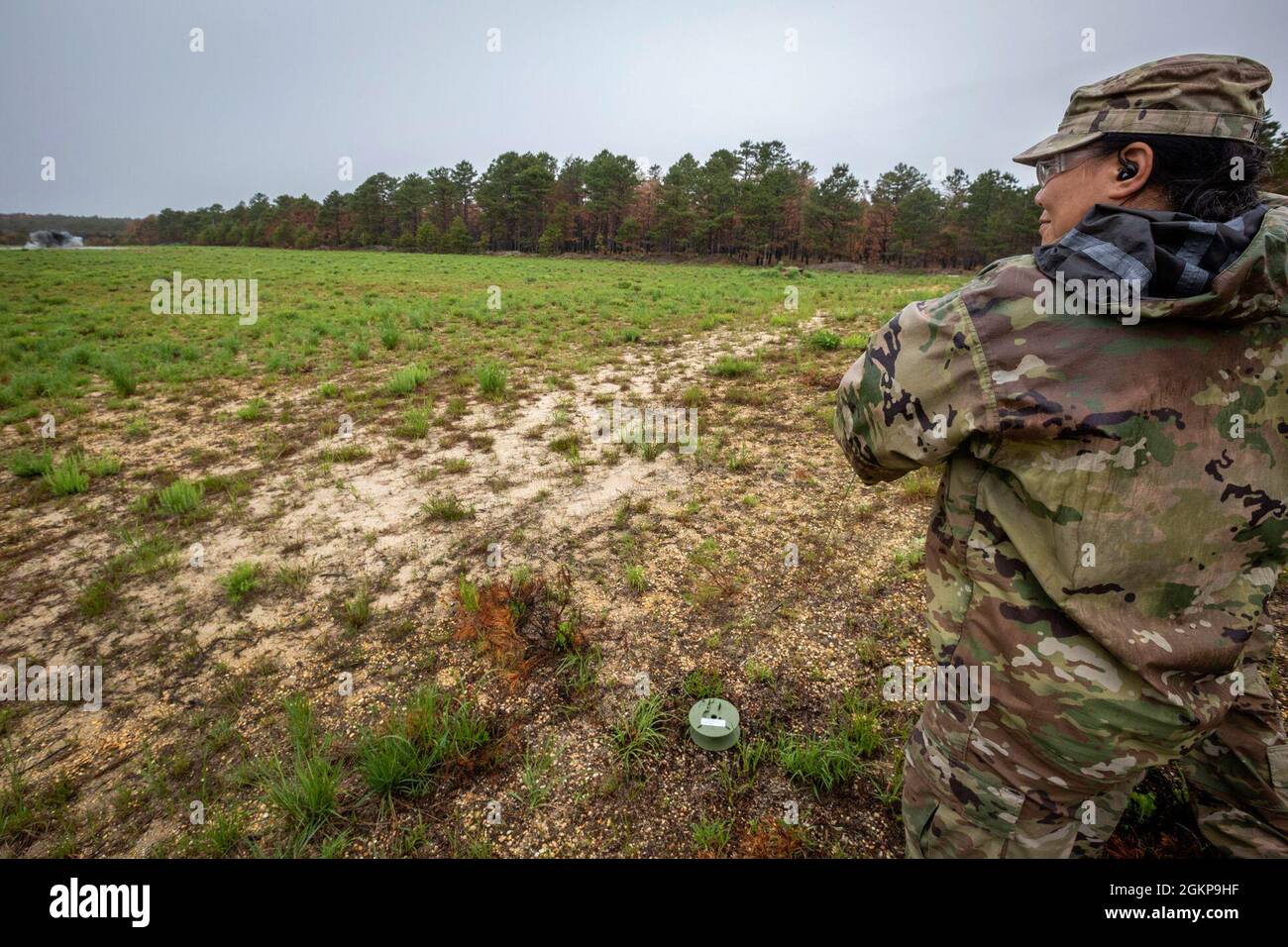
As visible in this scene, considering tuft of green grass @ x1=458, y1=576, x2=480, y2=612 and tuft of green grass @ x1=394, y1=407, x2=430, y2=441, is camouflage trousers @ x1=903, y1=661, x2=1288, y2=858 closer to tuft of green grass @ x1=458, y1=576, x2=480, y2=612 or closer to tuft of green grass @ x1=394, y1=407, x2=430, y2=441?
tuft of green grass @ x1=458, y1=576, x2=480, y2=612

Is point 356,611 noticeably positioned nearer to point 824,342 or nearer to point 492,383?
point 492,383

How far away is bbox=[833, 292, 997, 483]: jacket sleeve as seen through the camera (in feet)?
4.40

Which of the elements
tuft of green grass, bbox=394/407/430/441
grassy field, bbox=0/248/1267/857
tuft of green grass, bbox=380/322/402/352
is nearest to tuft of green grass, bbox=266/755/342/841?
grassy field, bbox=0/248/1267/857

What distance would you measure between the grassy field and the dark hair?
2.14 metres

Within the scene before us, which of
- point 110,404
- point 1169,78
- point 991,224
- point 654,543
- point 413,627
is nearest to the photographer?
point 1169,78

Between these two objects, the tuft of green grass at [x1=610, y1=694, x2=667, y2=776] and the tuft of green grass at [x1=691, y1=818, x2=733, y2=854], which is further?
the tuft of green grass at [x1=610, y1=694, x2=667, y2=776]

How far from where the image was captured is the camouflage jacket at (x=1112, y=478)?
1226 millimetres

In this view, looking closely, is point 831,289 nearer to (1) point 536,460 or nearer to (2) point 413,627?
(1) point 536,460

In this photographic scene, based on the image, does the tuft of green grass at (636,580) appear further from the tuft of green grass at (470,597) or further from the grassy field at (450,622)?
the tuft of green grass at (470,597)

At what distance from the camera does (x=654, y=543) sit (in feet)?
13.0

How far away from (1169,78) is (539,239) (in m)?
67.2

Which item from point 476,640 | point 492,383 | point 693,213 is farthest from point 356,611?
point 693,213

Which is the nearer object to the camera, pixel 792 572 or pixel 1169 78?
pixel 1169 78
